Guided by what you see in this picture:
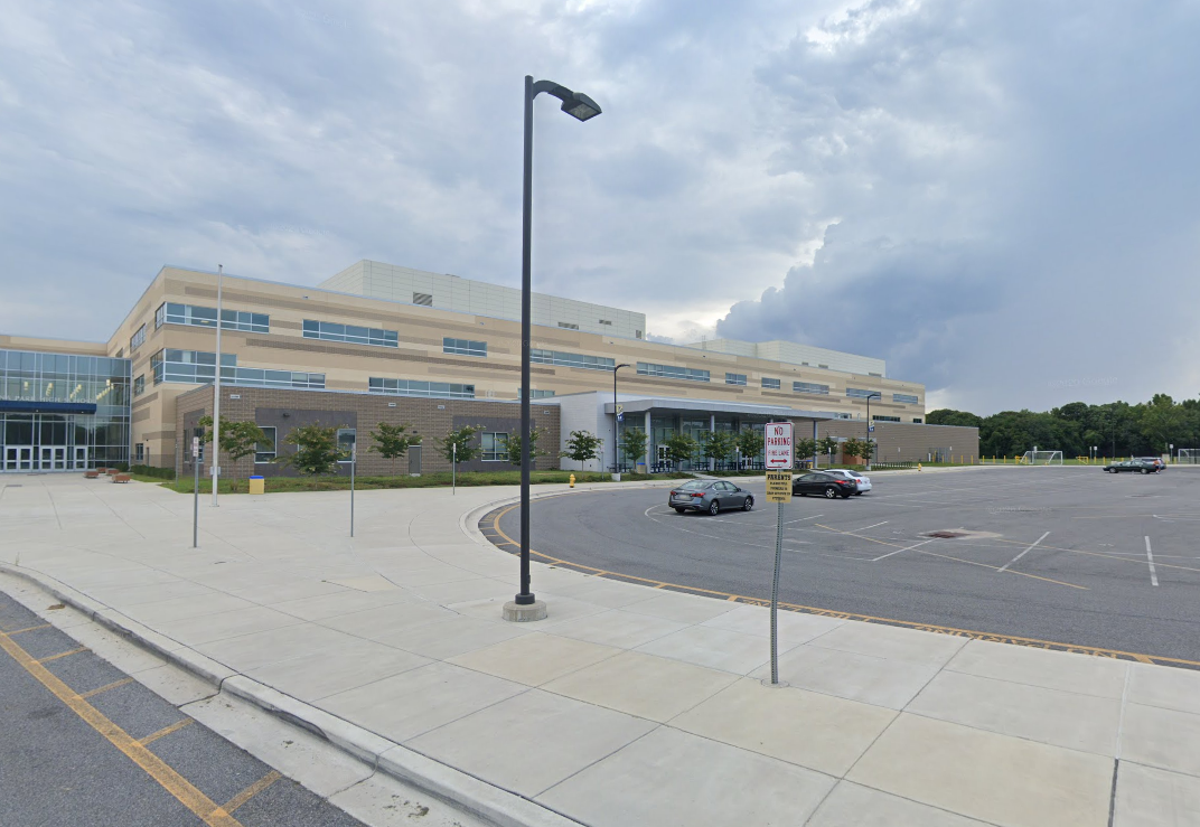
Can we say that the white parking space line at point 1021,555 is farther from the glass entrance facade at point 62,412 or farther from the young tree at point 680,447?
the glass entrance facade at point 62,412

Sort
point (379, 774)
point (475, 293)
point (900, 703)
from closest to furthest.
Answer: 1. point (379, 774)
2. point (900, 703)
3. point (475, 293)

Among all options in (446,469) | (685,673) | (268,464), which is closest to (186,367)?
(268,464)

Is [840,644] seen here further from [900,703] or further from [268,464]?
[268,464]

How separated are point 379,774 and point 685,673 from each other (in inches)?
122

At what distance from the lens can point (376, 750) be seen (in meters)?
4.88

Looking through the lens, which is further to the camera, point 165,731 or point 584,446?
point 584,446

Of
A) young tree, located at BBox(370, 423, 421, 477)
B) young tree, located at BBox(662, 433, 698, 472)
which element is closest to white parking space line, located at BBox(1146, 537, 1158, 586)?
young tree, located at BBox(370, 423, 421, 477)

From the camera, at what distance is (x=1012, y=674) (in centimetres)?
661

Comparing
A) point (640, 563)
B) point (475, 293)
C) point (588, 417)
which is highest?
point (475, 293)

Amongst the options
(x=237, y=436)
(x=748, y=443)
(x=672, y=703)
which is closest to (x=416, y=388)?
(x=237, y=436)

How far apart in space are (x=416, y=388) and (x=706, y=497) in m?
39.7

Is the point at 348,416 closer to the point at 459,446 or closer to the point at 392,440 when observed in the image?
the point at 392,440

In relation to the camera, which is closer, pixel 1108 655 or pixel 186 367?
→ pixel 1108 655

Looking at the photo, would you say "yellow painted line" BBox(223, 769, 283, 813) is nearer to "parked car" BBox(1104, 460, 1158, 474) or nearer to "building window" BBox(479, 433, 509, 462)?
"building window" BBox(479, 433, 509, 462)
